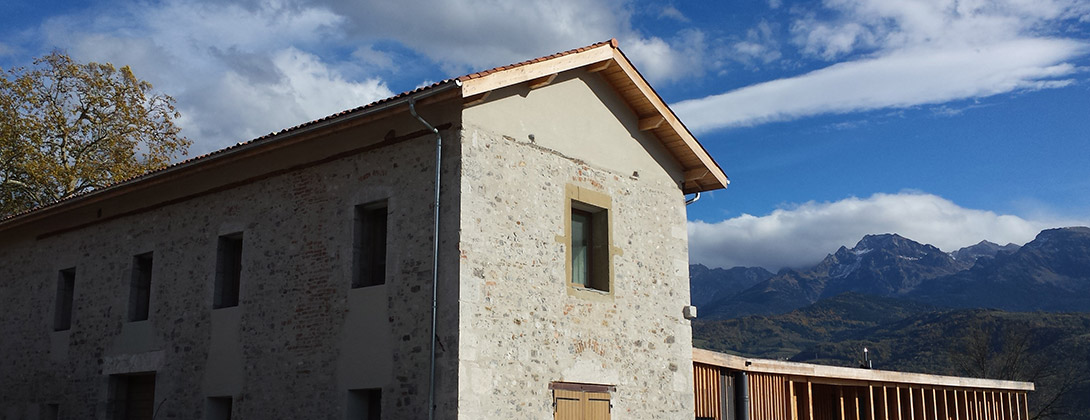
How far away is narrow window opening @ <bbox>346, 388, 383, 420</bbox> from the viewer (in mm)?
12789

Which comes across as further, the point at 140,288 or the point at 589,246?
the point at 140,288

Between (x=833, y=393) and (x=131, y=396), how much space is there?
14.0m

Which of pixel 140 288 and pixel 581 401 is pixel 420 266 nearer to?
pixel 581 401

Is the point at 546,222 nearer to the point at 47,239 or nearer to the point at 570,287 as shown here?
the point at 570,287

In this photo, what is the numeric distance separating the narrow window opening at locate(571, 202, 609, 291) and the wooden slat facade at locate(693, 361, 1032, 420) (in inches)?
103

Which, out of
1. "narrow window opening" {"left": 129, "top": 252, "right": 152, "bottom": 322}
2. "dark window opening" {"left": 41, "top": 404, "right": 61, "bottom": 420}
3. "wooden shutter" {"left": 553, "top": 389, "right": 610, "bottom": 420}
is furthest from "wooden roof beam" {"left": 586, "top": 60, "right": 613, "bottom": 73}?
"dark window opening" {"left": 41, "top": 404, "right": 61, "bottom": 420}

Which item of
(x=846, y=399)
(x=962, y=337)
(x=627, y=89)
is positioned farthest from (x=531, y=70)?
(x=962, y=337)

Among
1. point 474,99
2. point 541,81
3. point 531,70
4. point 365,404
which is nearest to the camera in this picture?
point 474,99

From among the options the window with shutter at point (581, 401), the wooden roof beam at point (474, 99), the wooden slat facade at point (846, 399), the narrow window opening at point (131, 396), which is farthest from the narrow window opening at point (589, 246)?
the narrow window opening at point (131, 396)

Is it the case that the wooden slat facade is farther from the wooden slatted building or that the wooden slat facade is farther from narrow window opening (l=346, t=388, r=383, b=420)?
narrow window opening (l=346, t=388, r=383, b=420)

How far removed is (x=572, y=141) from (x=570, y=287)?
2.25 metres

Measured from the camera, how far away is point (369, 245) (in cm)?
1352

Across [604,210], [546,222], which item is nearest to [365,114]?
[546,222]

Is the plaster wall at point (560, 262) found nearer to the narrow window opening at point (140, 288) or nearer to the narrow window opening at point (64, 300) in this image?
the narrow window opening at point (140, 288)
